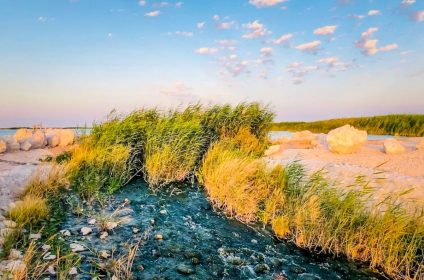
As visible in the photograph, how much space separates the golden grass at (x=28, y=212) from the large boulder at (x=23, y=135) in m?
14.3

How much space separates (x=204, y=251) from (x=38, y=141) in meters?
17.9

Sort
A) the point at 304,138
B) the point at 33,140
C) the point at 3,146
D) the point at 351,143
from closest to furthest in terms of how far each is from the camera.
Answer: the point at 3,146, the point at 33,140, the point at 351,143, the point at 304,138

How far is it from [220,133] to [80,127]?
24.1 feet

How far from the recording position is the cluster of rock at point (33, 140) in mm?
19672

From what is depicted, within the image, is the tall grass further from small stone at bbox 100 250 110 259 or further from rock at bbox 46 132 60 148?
rock at bbox 46 132 60 148

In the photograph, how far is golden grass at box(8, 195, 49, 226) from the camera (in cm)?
779

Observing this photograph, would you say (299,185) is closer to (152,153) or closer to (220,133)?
(152,153)

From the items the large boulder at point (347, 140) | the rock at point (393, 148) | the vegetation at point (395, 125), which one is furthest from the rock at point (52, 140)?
the vegetation at point (395, 125)

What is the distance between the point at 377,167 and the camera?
615 inches

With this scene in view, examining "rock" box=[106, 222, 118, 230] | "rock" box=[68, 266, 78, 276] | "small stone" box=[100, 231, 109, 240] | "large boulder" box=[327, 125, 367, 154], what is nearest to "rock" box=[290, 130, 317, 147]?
"large boulder" box=[327, 125, 367, 154]

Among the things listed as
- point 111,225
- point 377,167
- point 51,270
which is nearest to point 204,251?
point 111,225

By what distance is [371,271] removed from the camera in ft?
23.9

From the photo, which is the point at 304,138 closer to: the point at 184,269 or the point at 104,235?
the point at 104,235

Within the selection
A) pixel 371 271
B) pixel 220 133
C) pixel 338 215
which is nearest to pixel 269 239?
pixel 338 215
